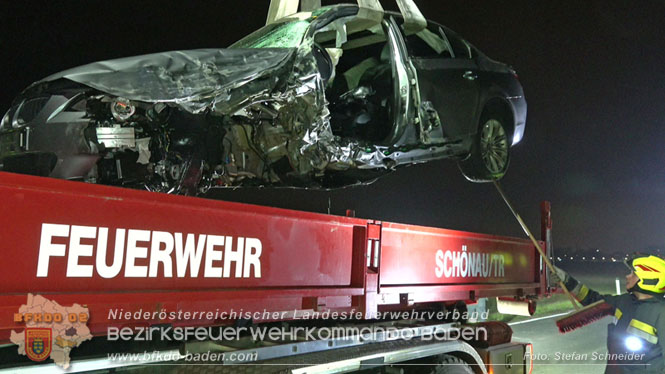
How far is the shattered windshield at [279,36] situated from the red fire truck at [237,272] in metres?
1.57

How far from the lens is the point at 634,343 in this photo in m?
4.16

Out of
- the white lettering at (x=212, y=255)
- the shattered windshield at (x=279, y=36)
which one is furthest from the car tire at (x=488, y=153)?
the white lettering at (x=212, y=255)

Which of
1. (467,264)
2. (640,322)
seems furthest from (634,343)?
(467,264)

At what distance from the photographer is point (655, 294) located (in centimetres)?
415

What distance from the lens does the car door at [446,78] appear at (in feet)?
16.8

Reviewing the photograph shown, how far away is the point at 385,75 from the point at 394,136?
0.60 meters

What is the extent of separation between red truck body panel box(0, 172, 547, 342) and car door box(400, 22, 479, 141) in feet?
5.84

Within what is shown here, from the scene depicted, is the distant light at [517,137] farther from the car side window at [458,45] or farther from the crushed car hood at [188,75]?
the crushed car hood at [188,75]

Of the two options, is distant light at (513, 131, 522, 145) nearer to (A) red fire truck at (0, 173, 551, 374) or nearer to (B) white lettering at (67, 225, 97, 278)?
(A) red fire truck at (0, 173, 551, 374)

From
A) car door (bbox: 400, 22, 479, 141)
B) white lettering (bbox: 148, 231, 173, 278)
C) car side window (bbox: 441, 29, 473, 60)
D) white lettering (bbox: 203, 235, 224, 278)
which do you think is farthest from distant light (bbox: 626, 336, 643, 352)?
white lettering (bbox: 148, 231, 173, 278)

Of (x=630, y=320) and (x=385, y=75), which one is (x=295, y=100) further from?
(x=630, y=320)

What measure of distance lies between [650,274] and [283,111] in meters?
2.89

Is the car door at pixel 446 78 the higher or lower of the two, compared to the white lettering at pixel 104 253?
higher

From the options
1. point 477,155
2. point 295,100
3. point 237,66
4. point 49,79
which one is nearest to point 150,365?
point 49,79
